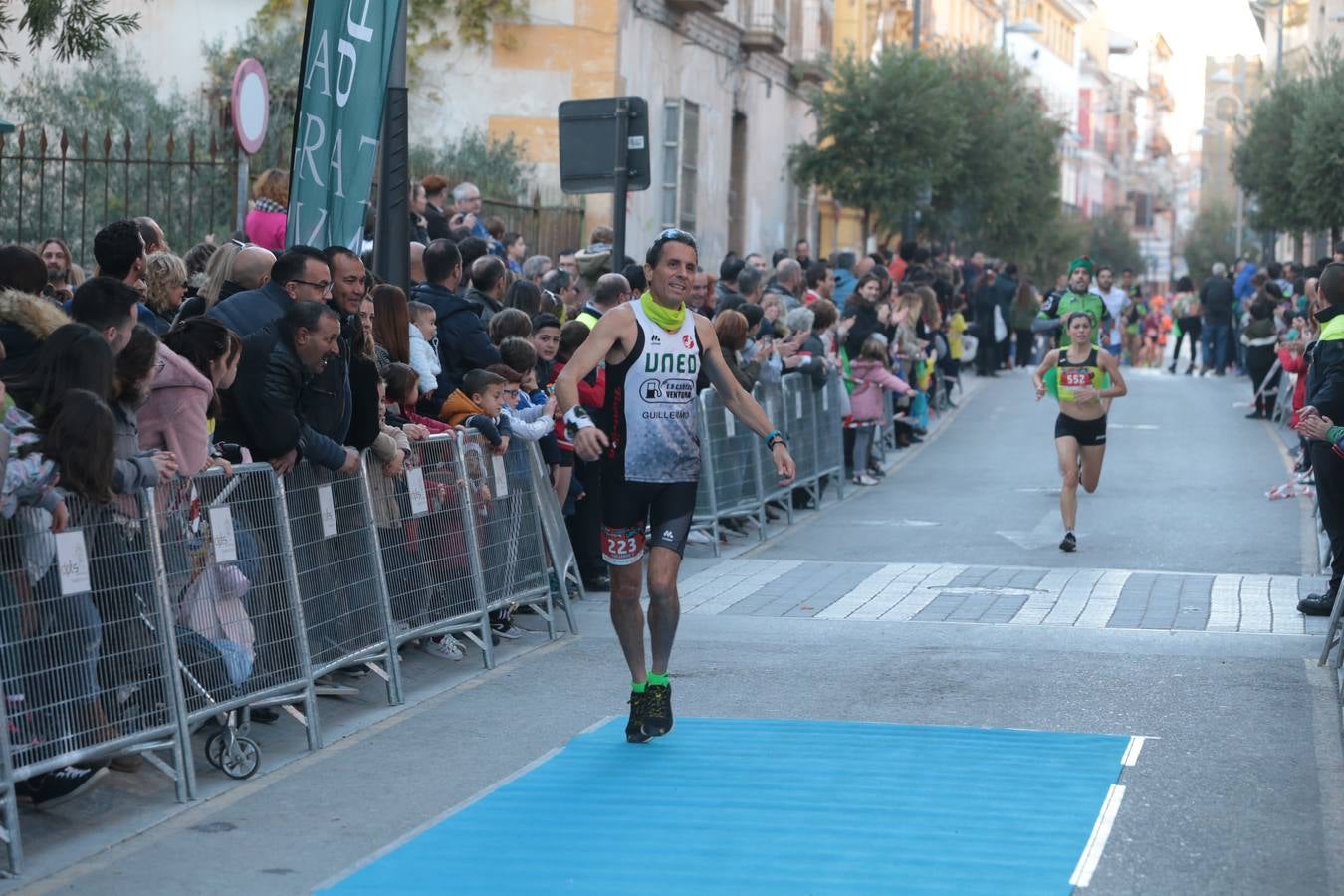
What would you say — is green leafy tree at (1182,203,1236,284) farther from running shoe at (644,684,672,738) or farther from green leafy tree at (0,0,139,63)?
running shoe at (644,684,672,738)

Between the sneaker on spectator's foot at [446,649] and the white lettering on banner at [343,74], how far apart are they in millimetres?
2626

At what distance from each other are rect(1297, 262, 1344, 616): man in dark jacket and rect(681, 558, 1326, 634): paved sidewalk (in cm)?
46

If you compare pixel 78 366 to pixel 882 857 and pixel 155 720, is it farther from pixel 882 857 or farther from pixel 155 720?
pixel 882 857

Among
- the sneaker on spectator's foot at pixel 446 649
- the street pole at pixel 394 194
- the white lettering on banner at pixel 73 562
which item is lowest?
the sneaker on spectator's foot at pixel 446 649

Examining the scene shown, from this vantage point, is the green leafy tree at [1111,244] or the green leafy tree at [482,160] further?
the green leafy tree at [1111,244]

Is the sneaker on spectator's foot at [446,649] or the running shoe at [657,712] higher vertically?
the running shoe at [657,712]

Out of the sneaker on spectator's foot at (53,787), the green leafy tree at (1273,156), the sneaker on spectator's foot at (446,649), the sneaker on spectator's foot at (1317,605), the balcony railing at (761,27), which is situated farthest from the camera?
the green leafy tree at (1273,156)

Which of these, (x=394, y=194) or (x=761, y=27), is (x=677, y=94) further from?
(x=394, y=194)

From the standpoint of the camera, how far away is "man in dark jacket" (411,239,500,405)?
11375mm

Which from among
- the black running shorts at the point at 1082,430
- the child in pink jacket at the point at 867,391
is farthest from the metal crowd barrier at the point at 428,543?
the child in pink jacket at the point at 867,391

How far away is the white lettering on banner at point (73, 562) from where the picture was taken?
652cm

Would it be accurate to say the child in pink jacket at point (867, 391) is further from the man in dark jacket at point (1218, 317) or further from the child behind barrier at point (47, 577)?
the man in dark jacket at point (1218, 317)

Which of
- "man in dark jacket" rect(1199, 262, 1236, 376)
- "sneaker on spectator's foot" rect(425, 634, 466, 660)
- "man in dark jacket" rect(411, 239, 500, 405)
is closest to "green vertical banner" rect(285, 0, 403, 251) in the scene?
"man in dark jacket" rect(411, 239, 500, 405)

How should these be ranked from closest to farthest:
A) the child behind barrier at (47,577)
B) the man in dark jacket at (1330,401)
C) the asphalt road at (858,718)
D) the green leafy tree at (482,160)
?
the child behind barrier at (47,577), the asphalt road at (858,718), the man in dark jacket at (1330,401), the green leafy tree at (482,160)
